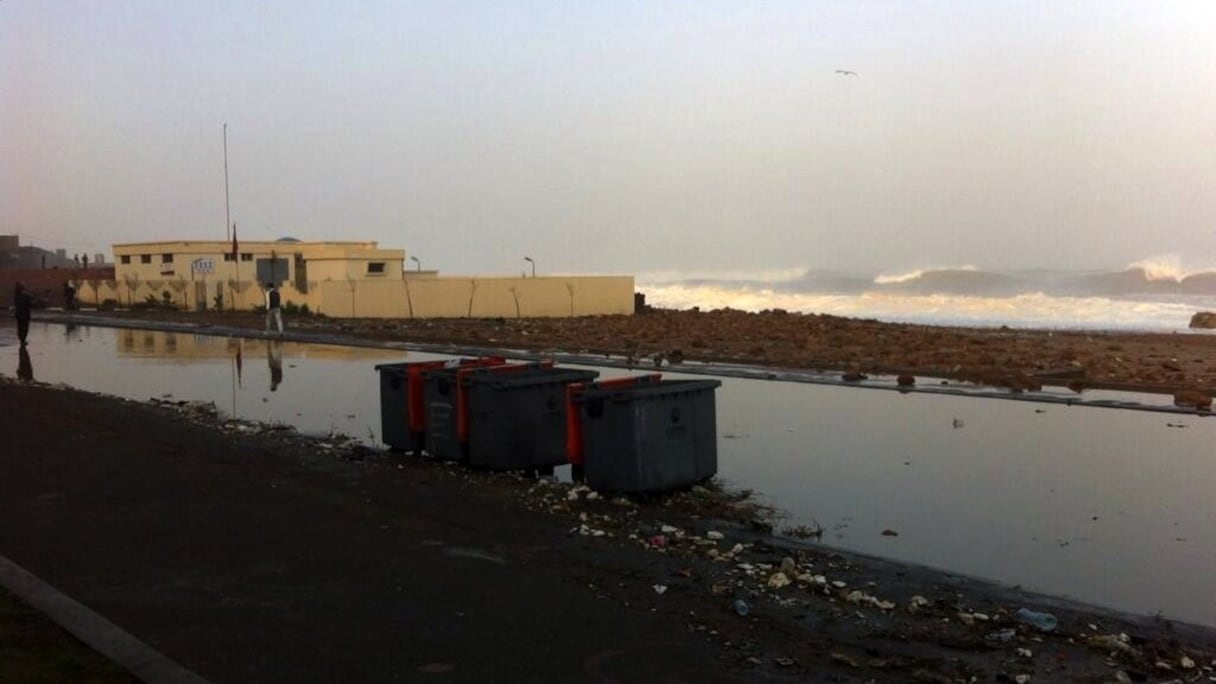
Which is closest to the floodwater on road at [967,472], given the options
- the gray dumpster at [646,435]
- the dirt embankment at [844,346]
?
the gray dumpster at [646,435]

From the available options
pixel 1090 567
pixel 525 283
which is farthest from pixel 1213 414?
pixel 525 283

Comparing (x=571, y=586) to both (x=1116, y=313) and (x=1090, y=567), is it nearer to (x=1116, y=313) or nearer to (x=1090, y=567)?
(x=1090, y=567)

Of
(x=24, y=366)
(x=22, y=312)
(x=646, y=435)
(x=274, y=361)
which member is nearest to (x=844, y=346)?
(x=274, y=361)

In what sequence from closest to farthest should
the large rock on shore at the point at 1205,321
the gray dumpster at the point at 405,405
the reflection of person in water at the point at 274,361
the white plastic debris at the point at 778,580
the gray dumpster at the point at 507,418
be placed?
1. the white plastic debris at the point at 778,580
2. the gray dumpster at the point at 507,418
3. the gray dumpster at the point at 405,405
4. the reflection of person in water at the point at 274,361
5. the large rock on shore at the point at 1205,321

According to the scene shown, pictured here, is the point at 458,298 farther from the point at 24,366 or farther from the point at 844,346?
the point at 24,366

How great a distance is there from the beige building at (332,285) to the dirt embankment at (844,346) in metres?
3.31

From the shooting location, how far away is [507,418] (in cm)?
1041

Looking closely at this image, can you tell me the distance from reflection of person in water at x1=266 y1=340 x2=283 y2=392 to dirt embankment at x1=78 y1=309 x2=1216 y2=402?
384cm

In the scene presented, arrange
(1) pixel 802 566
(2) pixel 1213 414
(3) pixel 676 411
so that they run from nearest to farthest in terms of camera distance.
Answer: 1. (1) pixel 802 566
2. (3) pixel 676 411
3. (2) pixel 1213 414

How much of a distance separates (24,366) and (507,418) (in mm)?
18194

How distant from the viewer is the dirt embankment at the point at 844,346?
20672mm

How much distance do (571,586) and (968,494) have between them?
4.75m

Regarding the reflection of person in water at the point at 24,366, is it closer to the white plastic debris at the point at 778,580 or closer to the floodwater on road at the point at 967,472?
the floodwater on road at the point at 967,472

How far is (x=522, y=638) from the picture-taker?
18.7 feet
